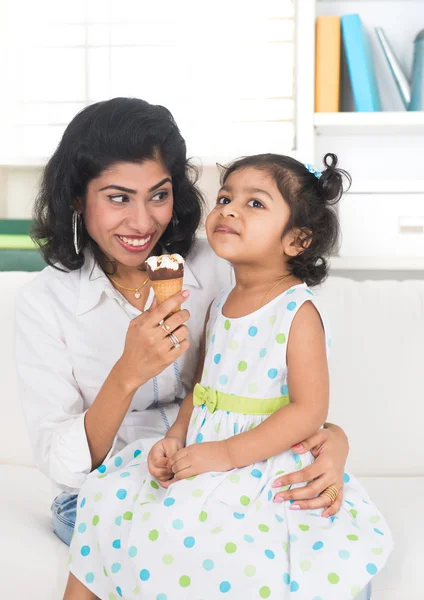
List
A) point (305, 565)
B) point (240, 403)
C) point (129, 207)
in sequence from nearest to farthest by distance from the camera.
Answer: point (305, 565) → point (240, 403) → point (129, 207)

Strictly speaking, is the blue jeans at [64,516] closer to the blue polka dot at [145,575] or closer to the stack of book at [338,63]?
the blue polka dot at [145,575]

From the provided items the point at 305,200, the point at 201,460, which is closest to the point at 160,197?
the point at 305,200

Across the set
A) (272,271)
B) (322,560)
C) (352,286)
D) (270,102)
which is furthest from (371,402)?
(270,102)

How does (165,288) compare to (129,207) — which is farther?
(129,207)

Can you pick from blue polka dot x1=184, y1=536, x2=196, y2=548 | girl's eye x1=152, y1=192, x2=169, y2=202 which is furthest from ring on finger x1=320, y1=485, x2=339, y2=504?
girl's eye x1=152, y1=192, x2=169, y2=202

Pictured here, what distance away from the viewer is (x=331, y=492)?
4.46ft

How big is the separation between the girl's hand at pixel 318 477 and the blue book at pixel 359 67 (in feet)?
5.26

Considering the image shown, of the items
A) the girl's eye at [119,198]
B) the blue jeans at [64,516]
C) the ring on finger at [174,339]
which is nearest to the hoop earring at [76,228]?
the girl's eye at [119,198]

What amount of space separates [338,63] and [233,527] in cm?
188

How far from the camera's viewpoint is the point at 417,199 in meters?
2.54

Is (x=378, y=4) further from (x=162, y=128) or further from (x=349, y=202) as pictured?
(x=162, y=128)

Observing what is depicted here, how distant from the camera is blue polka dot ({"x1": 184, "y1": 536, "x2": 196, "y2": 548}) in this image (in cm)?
127

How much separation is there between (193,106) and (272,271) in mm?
1528

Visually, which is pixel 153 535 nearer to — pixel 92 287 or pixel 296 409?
pixel 296 409
